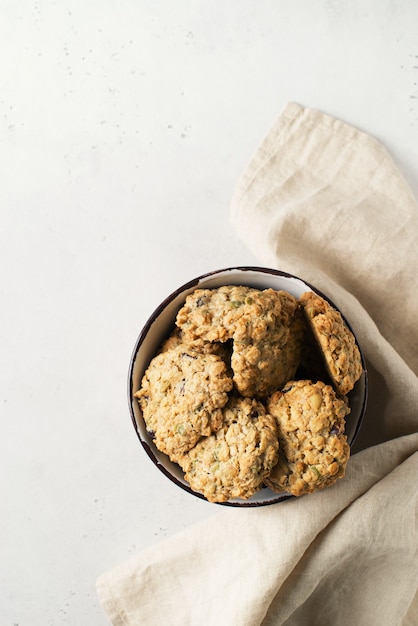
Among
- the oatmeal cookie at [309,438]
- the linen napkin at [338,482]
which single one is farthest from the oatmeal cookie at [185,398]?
the linen napkin at [338,482]

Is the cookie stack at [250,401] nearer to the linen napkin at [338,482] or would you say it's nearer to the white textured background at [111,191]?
the linen napkin at [338,482]

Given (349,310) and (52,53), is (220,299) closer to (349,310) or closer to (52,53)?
(349,310)

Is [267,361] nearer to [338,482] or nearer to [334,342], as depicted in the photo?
[334,342]

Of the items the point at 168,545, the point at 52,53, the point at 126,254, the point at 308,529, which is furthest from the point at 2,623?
the point at 52,53

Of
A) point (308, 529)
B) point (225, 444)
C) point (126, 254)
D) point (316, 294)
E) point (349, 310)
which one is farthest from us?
point (126, 254)

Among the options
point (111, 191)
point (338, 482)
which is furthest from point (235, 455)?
point (111, 191)

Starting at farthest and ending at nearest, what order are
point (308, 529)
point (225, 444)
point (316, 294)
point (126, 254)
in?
point (126, 254), point (308, 529), point (316, 294), point (225, 444)
